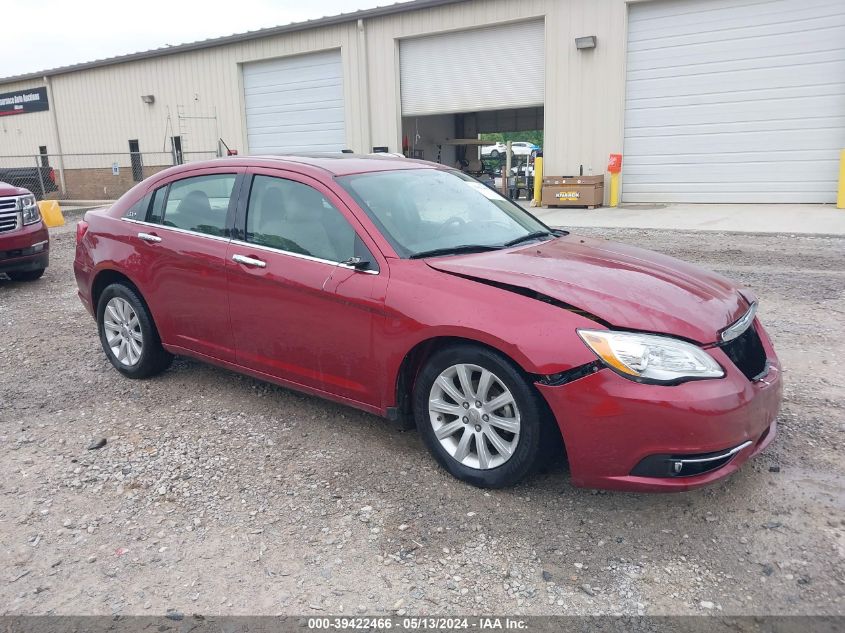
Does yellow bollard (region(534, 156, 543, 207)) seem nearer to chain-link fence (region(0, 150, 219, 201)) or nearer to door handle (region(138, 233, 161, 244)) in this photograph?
chain-link fence (region(0, 150, 219, 201))

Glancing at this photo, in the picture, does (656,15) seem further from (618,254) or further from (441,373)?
(441,373)

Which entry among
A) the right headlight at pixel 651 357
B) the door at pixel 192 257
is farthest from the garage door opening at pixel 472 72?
the right headlight at pixel 651 357

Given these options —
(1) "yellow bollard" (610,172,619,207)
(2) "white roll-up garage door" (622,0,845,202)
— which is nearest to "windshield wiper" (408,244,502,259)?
(1) "yellow bollard" (610,172,619,207)

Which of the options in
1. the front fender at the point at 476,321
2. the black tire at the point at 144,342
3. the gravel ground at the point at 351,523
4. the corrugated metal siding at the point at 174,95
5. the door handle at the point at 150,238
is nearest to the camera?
the gravel ground at the point at 351,523

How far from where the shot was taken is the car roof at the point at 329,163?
424cm

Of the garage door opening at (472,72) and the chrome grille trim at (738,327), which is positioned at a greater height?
the garage door opening at (472,72)

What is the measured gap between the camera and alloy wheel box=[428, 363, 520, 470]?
3254 mm

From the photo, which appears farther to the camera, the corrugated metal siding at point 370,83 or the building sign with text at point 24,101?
the building sign with text at point 24,101

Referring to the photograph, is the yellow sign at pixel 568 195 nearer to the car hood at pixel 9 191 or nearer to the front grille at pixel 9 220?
the car hood at pixel 9 191

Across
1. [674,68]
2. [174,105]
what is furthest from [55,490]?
[174,105]

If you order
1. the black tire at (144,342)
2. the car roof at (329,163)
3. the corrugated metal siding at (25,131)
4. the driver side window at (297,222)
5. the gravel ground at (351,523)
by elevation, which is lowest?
the gravel ground at (351,523)

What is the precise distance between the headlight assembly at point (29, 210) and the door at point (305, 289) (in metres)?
6.05

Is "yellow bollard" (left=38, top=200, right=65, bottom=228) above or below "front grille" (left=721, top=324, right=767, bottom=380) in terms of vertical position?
below

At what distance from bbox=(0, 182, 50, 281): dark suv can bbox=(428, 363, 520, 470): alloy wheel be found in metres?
7.38
